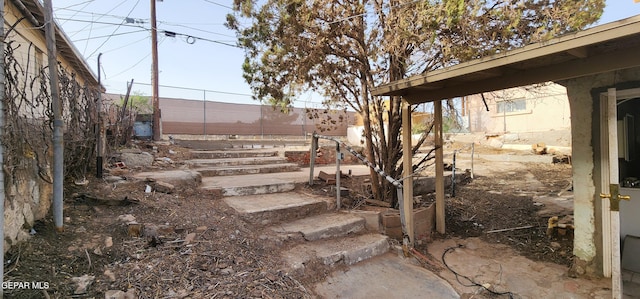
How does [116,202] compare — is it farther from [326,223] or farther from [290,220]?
[326,223]

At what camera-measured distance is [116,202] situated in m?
3.58

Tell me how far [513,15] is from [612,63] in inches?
56.1

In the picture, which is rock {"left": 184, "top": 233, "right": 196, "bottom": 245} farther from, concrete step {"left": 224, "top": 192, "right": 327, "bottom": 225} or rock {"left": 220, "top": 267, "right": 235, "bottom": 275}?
concrete step {"left": 224, "top": 192, "right": 327, "bottom": 225}

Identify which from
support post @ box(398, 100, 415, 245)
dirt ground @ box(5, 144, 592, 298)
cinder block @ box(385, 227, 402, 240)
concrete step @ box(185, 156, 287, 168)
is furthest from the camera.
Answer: concrete step @ box(185, 156, 287, 168)

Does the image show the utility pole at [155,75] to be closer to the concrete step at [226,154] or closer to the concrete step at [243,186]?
the concrete step at [226,154]

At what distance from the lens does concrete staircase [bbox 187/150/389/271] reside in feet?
10.9

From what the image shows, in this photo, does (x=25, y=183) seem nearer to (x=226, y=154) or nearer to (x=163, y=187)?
(x=163, y=187)

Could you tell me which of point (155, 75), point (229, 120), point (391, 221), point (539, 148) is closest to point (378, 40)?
point (391, 221)

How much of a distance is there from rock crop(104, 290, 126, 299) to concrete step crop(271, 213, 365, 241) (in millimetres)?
1700

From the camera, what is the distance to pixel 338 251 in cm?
335

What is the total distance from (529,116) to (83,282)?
17635 millimetres

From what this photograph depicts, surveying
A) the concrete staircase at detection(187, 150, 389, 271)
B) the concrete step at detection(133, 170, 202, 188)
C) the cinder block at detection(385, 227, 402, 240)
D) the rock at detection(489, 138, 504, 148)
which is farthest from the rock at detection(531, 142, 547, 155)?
the concrete step at detection(133, 170, 202, 188)

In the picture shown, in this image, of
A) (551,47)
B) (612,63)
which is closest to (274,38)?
(551,47)

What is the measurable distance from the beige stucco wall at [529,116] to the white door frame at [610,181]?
33.4ft
